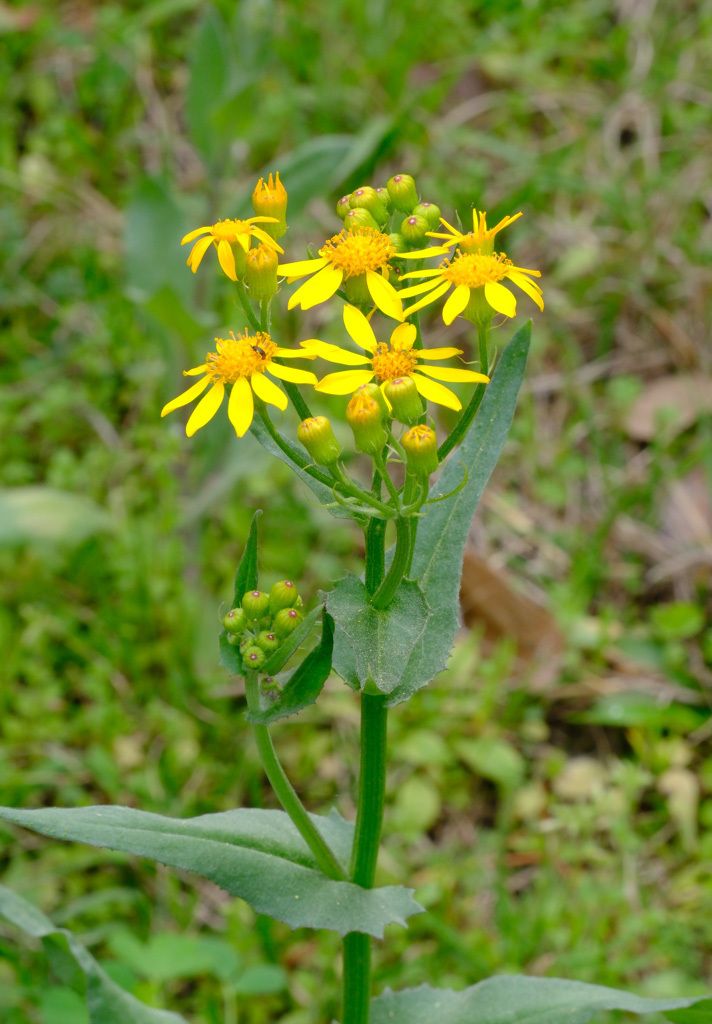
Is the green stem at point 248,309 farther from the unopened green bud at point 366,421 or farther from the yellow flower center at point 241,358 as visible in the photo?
the unopened green bud at point 366,421

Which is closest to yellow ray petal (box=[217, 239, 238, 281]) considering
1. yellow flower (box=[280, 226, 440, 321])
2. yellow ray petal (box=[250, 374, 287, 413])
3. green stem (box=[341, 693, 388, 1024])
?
yellow flower (box=[280, 226, 440, 321])

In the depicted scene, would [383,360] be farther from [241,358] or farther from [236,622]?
[236,622]

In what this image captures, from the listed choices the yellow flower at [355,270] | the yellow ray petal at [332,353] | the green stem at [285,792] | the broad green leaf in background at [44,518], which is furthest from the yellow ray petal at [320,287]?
the broad green leaf in background at [44,518]

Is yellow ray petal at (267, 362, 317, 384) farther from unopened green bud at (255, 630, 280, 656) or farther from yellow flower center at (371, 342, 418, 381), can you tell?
unopened green bud at (255, 630, 280, 656)

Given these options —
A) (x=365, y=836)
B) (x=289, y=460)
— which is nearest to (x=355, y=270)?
(x=289, y=460)

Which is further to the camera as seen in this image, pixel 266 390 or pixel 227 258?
pixel 227 258
